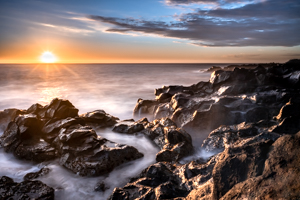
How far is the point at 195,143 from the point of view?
29.2ft

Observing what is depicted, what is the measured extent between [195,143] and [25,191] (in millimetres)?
6621

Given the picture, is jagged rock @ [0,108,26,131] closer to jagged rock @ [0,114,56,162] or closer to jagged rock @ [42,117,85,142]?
jagged rock @ [0,114,56,162]

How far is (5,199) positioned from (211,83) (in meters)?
12.6

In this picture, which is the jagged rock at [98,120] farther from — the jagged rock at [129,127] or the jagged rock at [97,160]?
the jagged rock at [97,160]

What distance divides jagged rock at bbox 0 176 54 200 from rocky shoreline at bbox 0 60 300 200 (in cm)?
2

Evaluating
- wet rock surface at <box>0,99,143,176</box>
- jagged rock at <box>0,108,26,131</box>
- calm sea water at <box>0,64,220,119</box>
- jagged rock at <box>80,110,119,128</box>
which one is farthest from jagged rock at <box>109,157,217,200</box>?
calm sea water at <box>0,64,220,119</box>

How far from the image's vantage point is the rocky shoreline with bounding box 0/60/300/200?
2.78 metres

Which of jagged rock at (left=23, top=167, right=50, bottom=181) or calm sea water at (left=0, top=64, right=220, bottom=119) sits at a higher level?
calm sea water at (left=0, top=64, right=220, bottom=119)

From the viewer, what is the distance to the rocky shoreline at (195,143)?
109 inches

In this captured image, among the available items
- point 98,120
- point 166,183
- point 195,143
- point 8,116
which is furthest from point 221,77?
point 8,116

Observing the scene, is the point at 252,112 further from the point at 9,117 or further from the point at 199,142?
the point at 9,117

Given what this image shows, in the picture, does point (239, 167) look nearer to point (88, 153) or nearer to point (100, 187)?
point (100, 187)

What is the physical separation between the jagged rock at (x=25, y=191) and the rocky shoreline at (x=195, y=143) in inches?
0.9

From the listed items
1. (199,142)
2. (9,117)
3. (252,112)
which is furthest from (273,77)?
(9,117)
